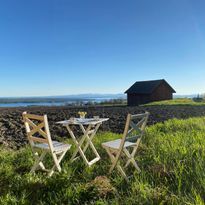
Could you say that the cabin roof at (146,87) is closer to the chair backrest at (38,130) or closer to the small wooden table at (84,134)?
the small wooden table at (84,134)

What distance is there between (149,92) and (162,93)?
350 cm

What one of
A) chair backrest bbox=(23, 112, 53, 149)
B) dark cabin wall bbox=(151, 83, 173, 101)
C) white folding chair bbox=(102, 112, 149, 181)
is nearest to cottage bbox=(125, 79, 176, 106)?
dark cabin wall bbox=(151, 83, 173, 101)

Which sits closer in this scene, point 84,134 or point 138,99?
point 84,134

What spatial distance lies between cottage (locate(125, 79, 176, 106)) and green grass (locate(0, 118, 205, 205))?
2937 cm

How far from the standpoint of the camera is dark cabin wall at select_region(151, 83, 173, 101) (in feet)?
112

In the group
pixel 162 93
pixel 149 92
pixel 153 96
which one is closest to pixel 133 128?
pixel 149 92

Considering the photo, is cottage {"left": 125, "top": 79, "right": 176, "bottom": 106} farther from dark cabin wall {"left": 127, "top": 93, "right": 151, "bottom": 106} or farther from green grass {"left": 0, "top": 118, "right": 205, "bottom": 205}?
green grass {"left": 0, "top": 118, "right": 205, "bottom": 205}

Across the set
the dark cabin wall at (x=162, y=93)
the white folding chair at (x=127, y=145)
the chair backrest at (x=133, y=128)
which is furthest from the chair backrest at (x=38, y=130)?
the dark cabin wall at (x=162, y=93)

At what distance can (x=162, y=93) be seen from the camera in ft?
117

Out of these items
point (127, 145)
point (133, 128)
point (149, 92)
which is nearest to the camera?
point (133, 128)

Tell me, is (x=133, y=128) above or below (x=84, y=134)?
above

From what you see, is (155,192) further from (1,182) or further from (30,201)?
(1,182)

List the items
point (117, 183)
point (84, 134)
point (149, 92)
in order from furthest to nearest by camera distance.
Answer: point (149, 92), point (84, 134), point (117, 183)

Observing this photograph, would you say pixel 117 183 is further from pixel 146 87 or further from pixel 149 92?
pixel 146 87
